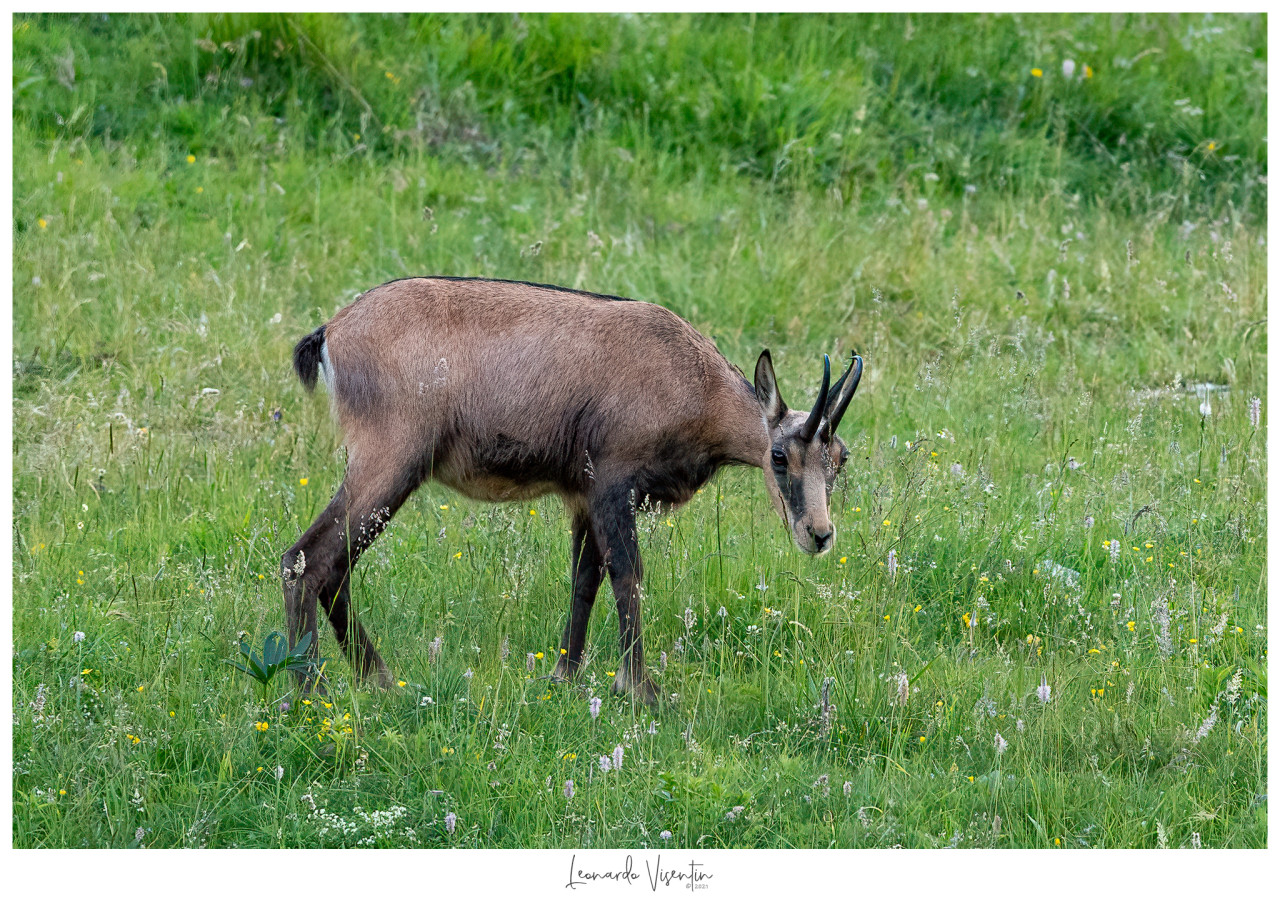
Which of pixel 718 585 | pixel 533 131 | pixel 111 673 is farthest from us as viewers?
pixel 533 131

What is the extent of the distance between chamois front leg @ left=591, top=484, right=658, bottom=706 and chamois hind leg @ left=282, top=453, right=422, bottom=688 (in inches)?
29.0

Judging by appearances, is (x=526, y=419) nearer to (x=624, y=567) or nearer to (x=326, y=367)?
(x=624, y=567)

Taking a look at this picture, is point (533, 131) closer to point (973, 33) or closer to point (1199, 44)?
point (973, 33)

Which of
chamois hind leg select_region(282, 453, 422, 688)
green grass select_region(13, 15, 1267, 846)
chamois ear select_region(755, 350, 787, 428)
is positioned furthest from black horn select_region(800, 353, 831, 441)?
chamois hind leg select_region(282, 453, 422, 688)

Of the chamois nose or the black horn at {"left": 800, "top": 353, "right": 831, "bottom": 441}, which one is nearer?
the black horn at {"left": 800, "top": 353, "right": 831, "bottom": 441}

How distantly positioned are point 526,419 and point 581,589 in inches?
30.6

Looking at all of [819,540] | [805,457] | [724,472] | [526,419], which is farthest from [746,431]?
[724,472]

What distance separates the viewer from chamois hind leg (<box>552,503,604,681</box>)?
17.6 ft

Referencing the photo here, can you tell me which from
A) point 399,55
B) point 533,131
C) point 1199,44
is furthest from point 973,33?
point 399,55

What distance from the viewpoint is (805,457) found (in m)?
4.87

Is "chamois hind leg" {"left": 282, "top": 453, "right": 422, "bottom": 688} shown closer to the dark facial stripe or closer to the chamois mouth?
the dark facial stripe

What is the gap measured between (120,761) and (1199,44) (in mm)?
10365

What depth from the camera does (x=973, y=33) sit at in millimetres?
10812
